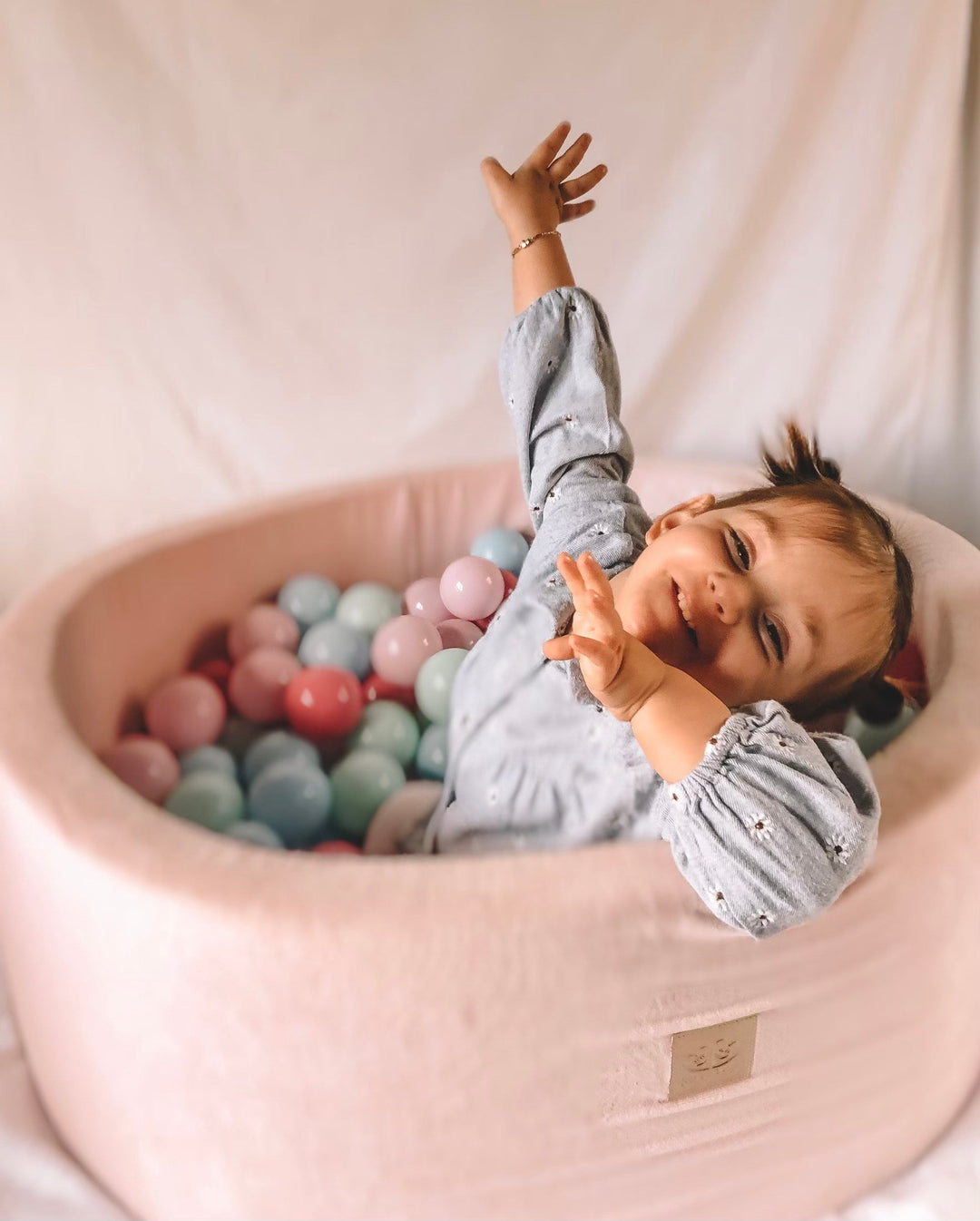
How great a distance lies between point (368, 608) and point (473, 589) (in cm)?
13

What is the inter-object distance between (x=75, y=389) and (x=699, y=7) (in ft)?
2.67

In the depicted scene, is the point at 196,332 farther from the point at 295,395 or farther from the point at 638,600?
the point at 638,600

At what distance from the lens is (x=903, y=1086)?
74cm

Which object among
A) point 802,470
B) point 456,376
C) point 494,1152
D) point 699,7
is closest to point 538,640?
point 802,470

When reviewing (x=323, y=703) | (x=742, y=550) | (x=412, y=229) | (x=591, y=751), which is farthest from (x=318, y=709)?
(x=412, y=229)

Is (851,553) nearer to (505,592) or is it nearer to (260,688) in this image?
(505,592)

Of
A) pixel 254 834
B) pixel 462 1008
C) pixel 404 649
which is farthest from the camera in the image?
pixel 404 649

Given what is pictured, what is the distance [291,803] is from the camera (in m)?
0.93

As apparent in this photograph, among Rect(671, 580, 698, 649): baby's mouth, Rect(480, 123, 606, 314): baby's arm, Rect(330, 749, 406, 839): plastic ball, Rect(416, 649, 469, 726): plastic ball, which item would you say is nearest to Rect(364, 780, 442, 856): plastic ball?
Rect(330, 749, 406, 839): plastic ball

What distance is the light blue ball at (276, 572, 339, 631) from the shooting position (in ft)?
3.95

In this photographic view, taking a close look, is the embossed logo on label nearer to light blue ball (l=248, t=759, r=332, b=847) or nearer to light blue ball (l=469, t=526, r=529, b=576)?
light blue ball (l=248, t=759, r=332, b=847)

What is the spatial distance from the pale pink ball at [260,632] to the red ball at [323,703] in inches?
3.8

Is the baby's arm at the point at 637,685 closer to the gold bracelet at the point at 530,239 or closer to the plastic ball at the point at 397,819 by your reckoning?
the plastic ball at the point at 397,819

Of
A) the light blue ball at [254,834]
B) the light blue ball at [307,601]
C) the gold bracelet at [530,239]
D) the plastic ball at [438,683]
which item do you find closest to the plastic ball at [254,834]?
the light blue ball at [254,834]
